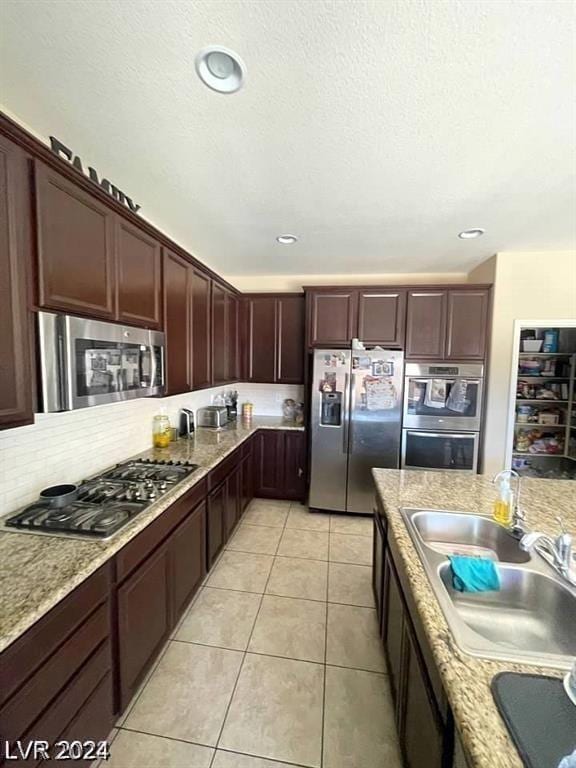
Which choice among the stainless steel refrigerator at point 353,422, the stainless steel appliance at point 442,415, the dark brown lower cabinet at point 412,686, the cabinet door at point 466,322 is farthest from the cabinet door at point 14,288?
the cabinet door at point 466,322

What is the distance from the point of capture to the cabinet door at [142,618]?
55.1 inches

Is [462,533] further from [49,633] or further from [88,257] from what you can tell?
[88,257]

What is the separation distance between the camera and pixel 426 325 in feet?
10.8

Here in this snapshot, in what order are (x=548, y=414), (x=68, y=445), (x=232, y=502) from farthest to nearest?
(x=548, y=414) < (x=232, y=502) < (x=68, y=445)

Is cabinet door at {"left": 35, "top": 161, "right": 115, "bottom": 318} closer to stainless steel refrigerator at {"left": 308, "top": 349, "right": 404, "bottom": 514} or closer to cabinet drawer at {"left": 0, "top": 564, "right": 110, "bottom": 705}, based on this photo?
cabinet drawer at {"left": 0, "top": 564, "right": 110, "bottom": 705}

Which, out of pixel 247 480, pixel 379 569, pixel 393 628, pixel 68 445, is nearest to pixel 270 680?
pixel 393 628

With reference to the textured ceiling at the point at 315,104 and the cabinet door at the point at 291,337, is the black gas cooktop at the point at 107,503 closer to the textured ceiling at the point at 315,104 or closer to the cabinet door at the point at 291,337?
the textured ceiling at the point at 315,104

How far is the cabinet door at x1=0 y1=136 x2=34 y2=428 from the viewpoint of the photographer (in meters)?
1.11

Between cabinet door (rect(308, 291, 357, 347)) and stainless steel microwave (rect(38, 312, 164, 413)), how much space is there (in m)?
1.87

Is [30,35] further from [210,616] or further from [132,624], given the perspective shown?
[210,616]

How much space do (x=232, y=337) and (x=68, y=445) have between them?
2094 mm

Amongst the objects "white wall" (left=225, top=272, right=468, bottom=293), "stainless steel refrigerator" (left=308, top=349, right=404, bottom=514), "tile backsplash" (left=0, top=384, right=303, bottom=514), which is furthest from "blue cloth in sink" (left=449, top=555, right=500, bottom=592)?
"white wall" (left=225, top=272, right=468, bottom=293)

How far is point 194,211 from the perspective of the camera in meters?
2.36

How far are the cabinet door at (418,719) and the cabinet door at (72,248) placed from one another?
184 cm
